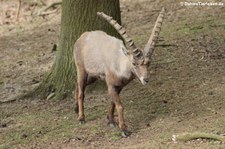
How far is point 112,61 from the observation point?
300 inches

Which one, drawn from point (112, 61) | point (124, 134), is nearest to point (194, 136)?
point (124, 134)

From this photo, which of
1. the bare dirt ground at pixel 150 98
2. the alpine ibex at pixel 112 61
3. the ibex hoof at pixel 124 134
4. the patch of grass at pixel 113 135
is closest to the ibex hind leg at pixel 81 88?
the alpine ibex at pixel 112 61

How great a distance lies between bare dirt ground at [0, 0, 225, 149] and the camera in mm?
7457

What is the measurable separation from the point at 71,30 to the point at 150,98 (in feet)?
6.08

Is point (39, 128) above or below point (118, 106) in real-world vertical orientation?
below

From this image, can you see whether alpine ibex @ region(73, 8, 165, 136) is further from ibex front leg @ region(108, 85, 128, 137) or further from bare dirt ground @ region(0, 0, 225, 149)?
bare dirt ground @ region(0, 0, 225, 149)

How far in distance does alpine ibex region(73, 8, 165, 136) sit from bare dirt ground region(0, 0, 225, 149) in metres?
0.38

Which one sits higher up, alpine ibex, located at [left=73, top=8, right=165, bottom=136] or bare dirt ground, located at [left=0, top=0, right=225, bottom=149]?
alpine ibex, located at [left=73, top=8, right=165, bottom=136]

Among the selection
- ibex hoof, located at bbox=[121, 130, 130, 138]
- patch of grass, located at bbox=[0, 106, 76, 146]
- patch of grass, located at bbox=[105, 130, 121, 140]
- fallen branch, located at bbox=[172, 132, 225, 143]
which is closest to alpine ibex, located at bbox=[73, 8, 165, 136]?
ibex hoof, located at bbox=[121, 130, 130, 138]

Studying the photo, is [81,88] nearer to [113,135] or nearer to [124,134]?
[113,135]

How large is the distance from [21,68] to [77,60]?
3992mm

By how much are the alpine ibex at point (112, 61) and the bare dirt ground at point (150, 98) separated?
1.26 ft

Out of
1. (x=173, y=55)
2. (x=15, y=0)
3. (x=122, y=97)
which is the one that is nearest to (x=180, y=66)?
(x=173, y=55)

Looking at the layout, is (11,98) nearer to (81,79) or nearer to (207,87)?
(81,79)
